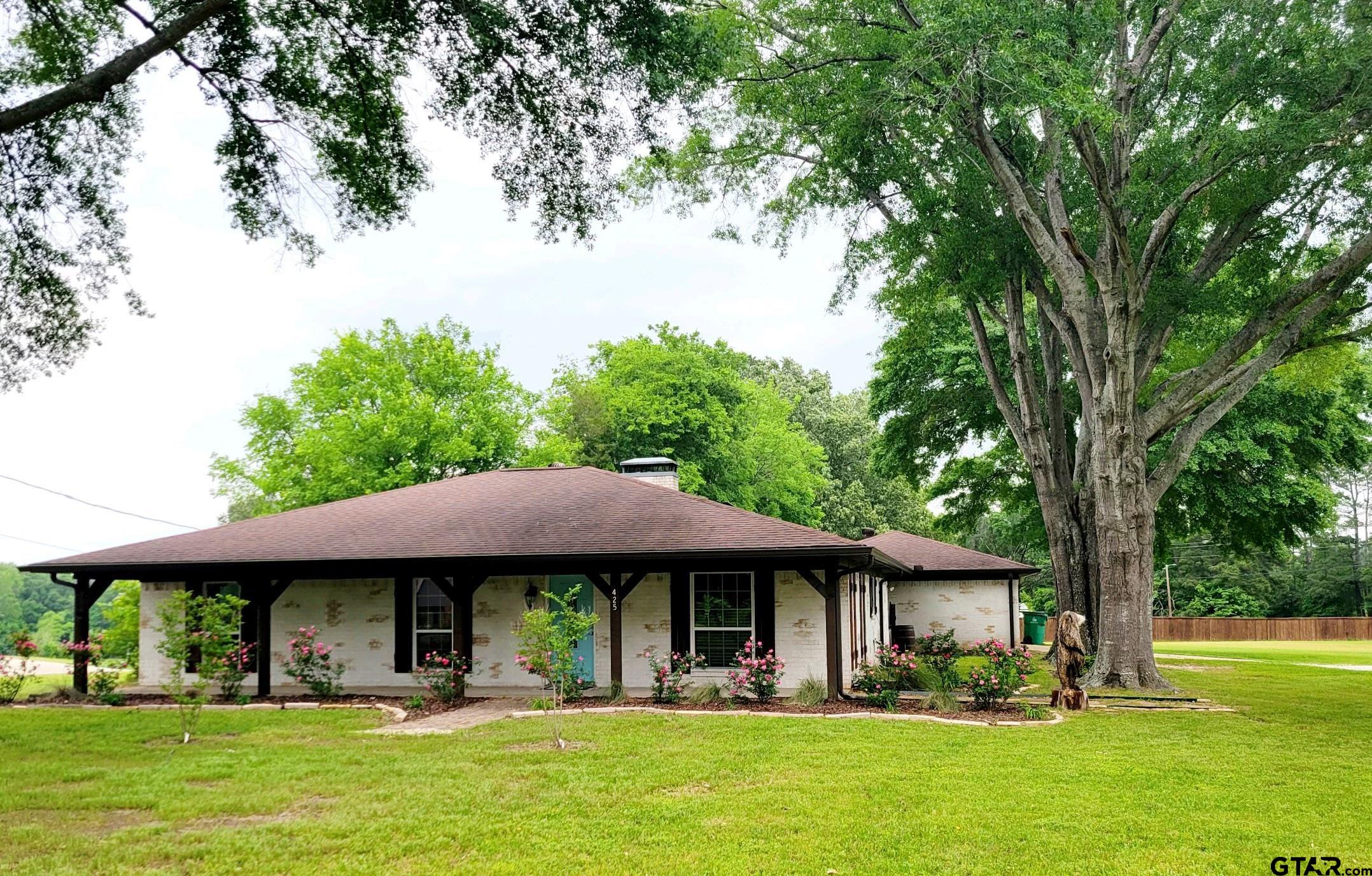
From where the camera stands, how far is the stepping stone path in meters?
11.2

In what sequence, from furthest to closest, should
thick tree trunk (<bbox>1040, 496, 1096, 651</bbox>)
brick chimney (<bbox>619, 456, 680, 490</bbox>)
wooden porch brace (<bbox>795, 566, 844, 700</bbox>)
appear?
brick chimney (<bbox>619, 456, 680, 490</bbox>)
thick tree trunk (<bbox>1040, 496, 1096, 651</bbox>)
wooden porch brace (<bbox>795, 566, 844, 700</bbox>)

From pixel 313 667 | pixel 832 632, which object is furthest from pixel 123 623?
pixel 832 632

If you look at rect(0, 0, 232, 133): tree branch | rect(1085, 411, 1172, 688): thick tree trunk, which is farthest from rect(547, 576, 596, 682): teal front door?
rect(0, 0, 232, 133): tree branch

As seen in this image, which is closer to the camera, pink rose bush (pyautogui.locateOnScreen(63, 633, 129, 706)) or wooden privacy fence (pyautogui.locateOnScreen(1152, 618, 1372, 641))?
pink rose bush (pyautogui.locateOnScreen(63, 633, 129, 706))

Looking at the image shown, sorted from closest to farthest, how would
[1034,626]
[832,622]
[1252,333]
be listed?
[832,622] → [1252,333] → [1034,626]

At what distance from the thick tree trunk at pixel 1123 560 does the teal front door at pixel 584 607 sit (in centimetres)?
818

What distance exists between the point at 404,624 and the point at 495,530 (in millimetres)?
2282

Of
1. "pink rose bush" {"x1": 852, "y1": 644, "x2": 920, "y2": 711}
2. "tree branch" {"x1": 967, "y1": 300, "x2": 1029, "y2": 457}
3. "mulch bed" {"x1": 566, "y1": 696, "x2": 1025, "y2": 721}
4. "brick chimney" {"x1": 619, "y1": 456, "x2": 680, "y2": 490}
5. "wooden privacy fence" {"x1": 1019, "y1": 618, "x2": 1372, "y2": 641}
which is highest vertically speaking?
"tree branch" {"x1": 967, "y1": 300, "x2": 1029, "y2": 457}

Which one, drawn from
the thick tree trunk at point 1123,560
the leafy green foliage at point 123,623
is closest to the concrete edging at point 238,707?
the leafy green foliage at point 123,623

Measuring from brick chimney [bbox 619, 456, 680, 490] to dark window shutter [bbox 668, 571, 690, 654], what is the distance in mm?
5548

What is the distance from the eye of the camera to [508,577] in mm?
15508

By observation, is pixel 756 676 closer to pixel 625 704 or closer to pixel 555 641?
pixel 625 704

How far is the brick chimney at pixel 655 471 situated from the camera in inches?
825

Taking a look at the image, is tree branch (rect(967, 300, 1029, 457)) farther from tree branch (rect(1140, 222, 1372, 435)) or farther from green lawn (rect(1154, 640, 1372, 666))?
green lawn (rect(1154, 640, 1372, 666))
